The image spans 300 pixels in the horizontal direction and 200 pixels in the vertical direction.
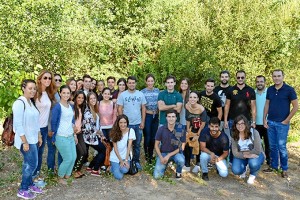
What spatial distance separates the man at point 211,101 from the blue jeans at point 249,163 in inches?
33.8

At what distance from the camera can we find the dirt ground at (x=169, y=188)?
4805mm

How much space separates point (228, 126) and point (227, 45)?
459 cm

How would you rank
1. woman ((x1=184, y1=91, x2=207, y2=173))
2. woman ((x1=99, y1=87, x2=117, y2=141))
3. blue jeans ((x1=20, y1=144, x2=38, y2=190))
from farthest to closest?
woman ((x1=99, y1=87, x2=117, y2=141)) < woman ((x1=184, y1=91, x2=207, y2=173)) < blue jeans ((x1=20, y1=144, x2=38, y2=190))

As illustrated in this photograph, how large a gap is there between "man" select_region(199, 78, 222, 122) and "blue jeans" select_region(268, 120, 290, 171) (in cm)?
91

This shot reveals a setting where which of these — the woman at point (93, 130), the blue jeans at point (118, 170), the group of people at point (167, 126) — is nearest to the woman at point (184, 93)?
the group of people at point (167, 126)

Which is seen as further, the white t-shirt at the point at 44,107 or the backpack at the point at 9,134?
the white t-shirt at the point at 44,107

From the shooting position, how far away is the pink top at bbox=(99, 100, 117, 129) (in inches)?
227

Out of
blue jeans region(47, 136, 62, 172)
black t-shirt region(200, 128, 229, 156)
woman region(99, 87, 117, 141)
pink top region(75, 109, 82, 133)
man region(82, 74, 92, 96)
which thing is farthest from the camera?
man region(82, 74, 92, 96)

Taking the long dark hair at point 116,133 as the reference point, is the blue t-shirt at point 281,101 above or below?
above

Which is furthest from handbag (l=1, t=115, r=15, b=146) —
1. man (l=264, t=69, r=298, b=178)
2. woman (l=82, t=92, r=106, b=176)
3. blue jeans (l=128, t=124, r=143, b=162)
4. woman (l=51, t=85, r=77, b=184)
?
man (l=264, t=69, r=298, b=178)

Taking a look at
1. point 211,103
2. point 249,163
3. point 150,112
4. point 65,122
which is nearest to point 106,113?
point 150,112

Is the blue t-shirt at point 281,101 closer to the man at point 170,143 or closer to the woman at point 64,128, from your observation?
the man at point 170,143

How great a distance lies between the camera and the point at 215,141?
5.53 m

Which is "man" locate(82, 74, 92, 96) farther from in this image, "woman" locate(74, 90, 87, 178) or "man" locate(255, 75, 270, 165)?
"man" locate(255, 75, 270, 165)
